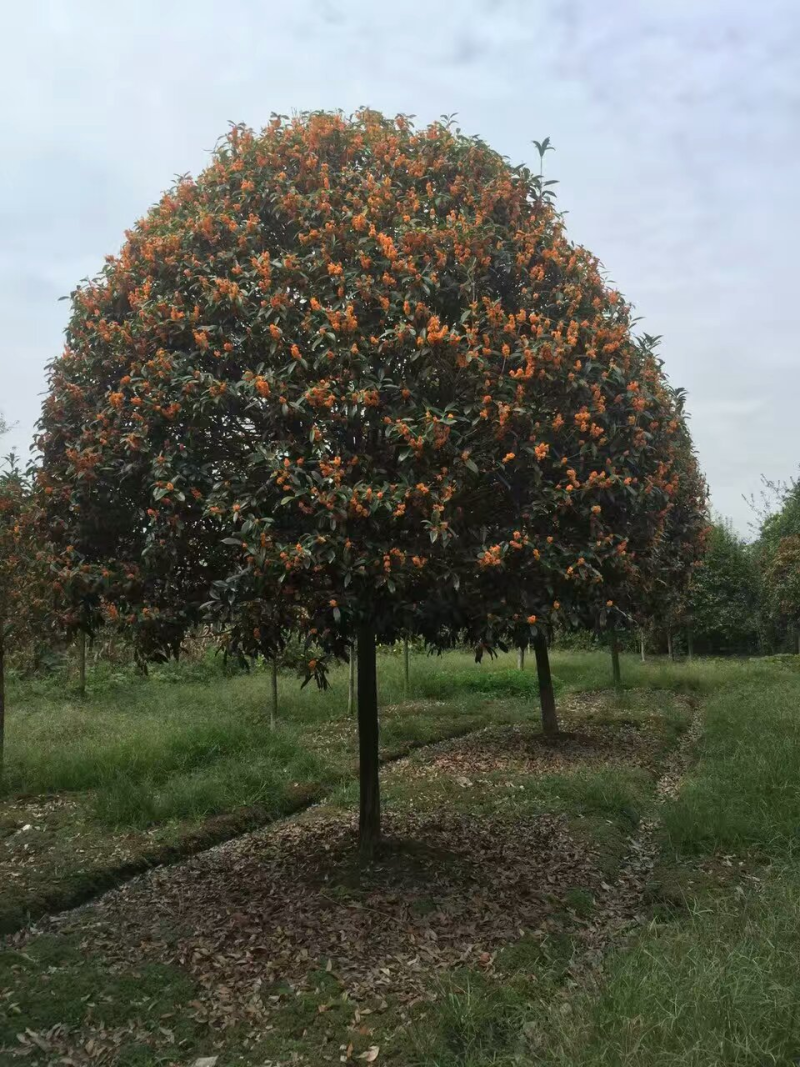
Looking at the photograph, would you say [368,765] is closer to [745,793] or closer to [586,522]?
[586,522]

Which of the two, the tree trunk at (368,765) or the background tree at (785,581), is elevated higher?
the background tree at (785,581)

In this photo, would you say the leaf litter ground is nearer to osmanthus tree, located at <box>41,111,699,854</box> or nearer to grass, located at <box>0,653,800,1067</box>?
grass, located at <box>0,653,800,1067</box>

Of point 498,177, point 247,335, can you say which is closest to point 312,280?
point 247,335

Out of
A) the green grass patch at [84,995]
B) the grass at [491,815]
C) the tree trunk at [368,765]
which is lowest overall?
the green grass patch at [84,995]

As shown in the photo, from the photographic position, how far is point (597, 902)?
7168 millimetres

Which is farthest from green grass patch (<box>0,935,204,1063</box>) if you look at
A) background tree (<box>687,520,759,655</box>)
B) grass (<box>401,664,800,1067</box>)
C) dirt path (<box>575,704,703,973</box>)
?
background tree (<box>687,520,759,655</box>)

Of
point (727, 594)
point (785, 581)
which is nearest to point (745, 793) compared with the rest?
point (785, 581)

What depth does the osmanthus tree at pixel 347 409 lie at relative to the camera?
5809 millimetres

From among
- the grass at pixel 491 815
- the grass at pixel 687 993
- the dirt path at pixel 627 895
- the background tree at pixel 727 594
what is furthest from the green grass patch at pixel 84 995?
the background tree at pixel 727 594

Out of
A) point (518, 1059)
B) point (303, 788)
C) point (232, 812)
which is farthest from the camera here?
point (303, 788)

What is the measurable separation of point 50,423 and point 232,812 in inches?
206

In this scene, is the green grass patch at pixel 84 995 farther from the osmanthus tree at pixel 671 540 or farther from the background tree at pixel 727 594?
the background tree at pixel 727 594

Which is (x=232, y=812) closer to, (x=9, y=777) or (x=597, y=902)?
(x=9, y=777)

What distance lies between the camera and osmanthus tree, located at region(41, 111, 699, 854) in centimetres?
581
